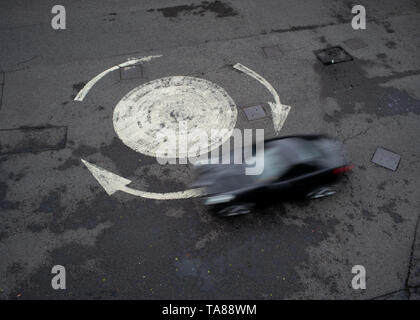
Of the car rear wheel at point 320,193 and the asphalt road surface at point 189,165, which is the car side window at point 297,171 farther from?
the asphalt road surface at point 189,165

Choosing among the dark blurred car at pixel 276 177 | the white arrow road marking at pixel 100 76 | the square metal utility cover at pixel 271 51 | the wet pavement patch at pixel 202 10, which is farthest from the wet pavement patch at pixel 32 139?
the square metal utility cover at pixel 271 51

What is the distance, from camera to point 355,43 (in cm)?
1309

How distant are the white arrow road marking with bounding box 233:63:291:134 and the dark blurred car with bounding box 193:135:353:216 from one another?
205 centimetres

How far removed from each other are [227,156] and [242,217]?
1688mm

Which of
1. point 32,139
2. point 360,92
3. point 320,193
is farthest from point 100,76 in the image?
point 360,92

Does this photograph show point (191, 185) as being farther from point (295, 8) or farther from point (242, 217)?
point (295, 8)

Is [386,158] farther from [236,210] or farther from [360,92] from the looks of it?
[236,210]

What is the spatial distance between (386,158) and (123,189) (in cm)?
792

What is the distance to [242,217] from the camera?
840 centimetres

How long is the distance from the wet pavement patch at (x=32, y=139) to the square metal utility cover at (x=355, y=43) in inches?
455

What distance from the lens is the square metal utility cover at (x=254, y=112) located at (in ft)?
34.8

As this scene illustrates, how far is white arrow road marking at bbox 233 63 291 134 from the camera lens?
34.3 ft

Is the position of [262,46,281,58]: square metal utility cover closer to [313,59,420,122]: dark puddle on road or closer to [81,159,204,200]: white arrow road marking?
[313,59,420,122]: dark puddle on road

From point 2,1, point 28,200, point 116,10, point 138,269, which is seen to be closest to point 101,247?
point 138,269
